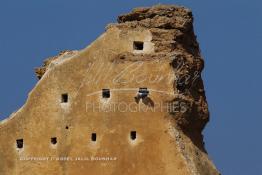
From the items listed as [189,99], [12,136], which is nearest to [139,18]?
[189,99]

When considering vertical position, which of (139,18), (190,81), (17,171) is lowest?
(17,171)

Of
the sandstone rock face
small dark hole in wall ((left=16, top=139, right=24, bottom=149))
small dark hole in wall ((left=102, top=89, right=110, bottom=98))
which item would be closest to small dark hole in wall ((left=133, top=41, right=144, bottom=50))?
the sandstone rock face

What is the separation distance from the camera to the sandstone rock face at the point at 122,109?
35.8 meters

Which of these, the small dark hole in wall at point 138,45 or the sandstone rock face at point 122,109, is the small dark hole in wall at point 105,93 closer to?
the sandstone rock face at point 122,109

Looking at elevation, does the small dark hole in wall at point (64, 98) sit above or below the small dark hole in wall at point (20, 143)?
above

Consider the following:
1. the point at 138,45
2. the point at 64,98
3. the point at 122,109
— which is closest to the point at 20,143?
the point at 64,98

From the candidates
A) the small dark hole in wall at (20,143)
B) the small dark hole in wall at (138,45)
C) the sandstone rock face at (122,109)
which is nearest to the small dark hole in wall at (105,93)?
the sandstone rock face at (122,109)

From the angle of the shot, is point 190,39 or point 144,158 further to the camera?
point 190,39

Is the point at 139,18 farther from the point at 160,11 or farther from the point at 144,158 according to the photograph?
the point at 144,158

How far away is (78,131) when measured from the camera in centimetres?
3684

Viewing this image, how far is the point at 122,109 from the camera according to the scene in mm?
36188

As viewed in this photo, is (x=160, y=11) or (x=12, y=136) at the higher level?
(x=160, y=11)

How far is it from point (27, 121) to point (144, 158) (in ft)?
15.9

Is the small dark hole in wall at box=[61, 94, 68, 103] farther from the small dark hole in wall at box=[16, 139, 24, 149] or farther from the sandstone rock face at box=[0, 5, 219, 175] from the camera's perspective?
the small dark hole in wall at box=[16, 139, 24, 149]
